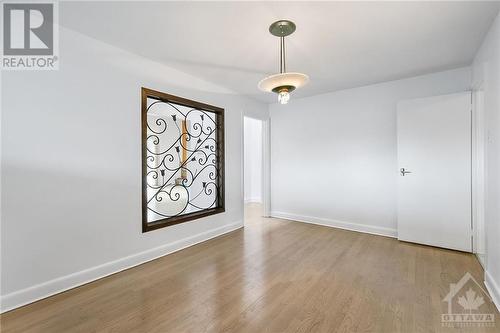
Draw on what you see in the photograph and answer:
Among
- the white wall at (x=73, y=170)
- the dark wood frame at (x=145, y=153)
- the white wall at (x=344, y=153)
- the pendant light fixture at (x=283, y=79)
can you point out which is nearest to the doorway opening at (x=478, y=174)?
the white wall at (x=344, y=153)

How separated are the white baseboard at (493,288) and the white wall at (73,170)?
10.7 ft

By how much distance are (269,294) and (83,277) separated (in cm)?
181

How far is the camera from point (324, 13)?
1.92 meters

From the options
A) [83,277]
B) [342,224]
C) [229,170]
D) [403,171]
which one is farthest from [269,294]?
[403,171]

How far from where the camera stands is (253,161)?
7.24 meters

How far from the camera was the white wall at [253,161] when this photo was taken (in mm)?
7074

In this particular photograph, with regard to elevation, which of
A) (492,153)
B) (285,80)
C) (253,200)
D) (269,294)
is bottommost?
(269,294)

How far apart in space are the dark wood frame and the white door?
2.68 meters

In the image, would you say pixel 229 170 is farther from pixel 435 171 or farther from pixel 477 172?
pixel 477 172

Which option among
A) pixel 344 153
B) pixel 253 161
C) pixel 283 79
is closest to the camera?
pixel 283 79

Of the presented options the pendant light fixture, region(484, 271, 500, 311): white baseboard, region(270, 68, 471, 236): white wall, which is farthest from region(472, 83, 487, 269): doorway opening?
the pendant light fixture

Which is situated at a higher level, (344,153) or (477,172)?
(344,153)

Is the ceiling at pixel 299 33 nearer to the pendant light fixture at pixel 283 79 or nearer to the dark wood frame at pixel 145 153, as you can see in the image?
the pendant light fixture at pixel 283 79

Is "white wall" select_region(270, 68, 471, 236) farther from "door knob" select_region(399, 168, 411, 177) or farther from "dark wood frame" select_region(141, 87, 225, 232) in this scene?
"dark wood frame" select_region(141, 87, 225, 232)
